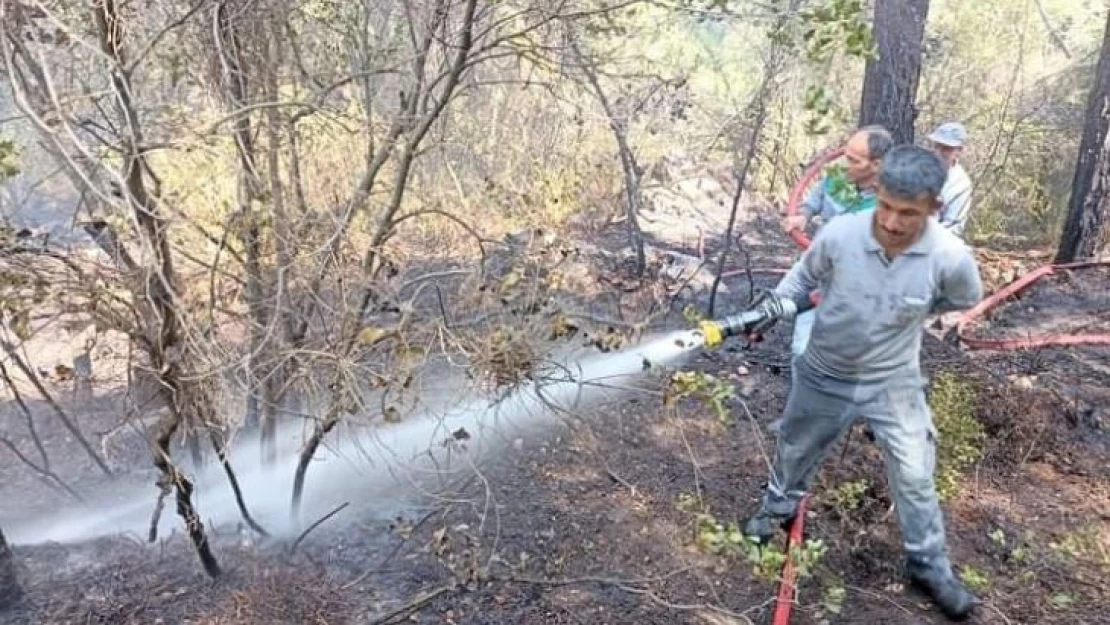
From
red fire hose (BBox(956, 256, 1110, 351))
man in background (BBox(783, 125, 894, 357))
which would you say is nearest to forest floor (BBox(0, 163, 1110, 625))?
red fire hose (BBox(956, 256, 1110, 351))

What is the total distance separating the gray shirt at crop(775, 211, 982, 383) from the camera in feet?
10.0

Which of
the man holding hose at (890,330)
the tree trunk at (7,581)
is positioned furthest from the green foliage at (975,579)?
the tree trunk at (7,581)

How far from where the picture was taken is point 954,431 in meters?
4.55

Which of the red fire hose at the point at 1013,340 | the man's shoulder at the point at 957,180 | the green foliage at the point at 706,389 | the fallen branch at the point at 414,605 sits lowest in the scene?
the fallen branch at the point at 414,605

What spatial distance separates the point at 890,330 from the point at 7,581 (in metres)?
3.43

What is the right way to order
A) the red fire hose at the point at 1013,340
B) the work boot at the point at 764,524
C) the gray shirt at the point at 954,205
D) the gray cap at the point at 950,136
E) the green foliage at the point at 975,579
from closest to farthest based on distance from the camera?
the green foliage at the point at 975,579 < the work boot at the point at 764,524 < the gray shirt at the point at 954,205 < the gray cap at the point at 950,136 < the red fire hose at the point at 1013,340

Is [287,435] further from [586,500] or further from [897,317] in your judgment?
[897,317]

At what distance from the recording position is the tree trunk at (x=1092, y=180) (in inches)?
297

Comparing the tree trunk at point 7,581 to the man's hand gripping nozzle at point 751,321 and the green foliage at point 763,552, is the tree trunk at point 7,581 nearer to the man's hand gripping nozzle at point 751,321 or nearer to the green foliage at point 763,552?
the green foliage at point 763,552

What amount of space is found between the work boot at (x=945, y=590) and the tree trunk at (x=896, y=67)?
442 cm

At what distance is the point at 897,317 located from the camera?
3.11 meters

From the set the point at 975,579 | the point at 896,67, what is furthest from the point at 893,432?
the point at 896,67

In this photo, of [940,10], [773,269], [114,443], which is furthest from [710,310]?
[940,10]

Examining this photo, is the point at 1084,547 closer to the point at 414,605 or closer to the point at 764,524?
the point at 764,524
